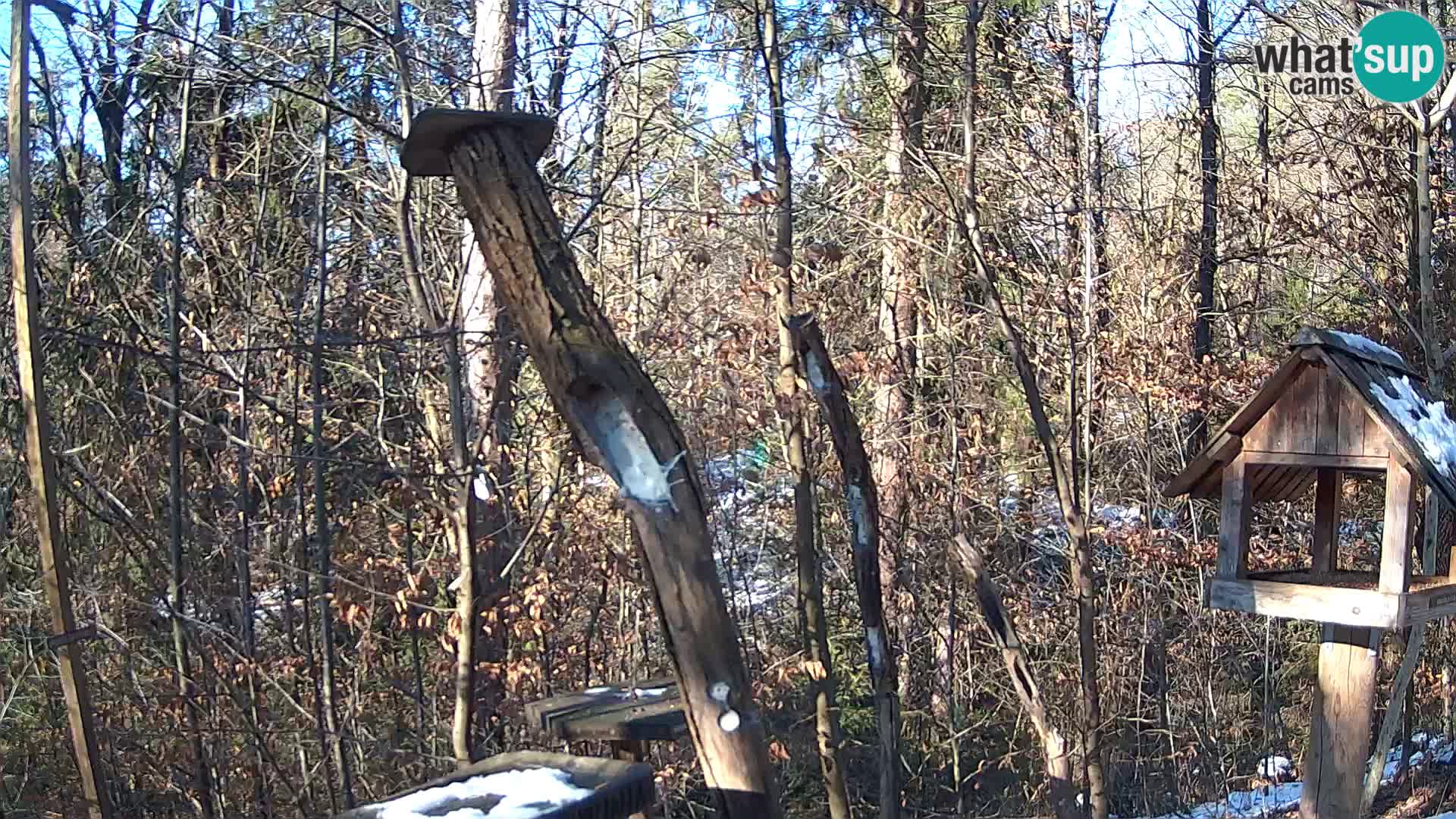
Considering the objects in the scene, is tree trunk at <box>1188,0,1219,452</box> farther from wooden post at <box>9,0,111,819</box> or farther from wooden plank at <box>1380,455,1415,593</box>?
wooden post at <box>9,0,111,819</box>

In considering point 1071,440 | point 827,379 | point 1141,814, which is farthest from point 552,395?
point 1141,814

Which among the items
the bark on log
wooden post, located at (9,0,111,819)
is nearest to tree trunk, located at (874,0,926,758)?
the bark on log

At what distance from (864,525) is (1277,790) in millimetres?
4318

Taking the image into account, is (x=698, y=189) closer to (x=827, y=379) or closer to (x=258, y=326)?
(x=827, y=379)

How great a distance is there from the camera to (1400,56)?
21.5ft

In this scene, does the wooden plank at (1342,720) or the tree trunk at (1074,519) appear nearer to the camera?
the wooden plank at (1342,720)

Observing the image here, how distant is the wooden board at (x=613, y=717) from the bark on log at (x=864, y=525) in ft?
3.74

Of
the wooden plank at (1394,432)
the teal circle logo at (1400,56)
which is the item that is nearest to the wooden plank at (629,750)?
the wooden plank at (1394,432)

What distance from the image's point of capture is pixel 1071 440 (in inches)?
236

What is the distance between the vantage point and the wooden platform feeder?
12.2 feet

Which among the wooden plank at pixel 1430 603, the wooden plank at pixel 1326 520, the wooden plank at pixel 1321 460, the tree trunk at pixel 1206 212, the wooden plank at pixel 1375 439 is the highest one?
the tree trunk at pixel 1206 212

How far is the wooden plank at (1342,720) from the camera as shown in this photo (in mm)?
4105

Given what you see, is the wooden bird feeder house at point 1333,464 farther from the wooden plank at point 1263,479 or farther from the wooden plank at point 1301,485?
the wooden plank at point 1301,485

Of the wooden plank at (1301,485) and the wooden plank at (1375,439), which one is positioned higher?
the wooden plank at (1375,439)
